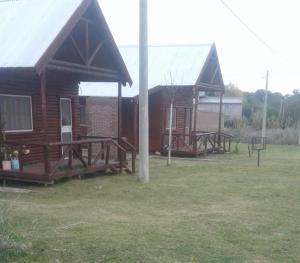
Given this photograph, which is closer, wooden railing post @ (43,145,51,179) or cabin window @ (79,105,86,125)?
wooden railing post @ (43,145,51,179)

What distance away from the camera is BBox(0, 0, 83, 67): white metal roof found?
10.1 meters

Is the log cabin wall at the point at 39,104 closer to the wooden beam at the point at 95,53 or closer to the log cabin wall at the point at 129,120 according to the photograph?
the wooden beam at the point at 95,53

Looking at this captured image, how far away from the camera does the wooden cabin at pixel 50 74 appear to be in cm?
1035

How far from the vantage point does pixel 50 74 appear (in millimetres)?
13414

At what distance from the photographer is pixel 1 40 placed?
1110 cm

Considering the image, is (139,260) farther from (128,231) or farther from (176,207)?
(176,207)

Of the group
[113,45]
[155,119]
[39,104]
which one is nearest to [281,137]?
[155,119]

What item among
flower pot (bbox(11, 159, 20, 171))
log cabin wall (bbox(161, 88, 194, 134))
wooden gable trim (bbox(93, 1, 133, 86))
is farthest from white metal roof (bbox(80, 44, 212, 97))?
flower pot (bbox(11, 159, 20, 171))

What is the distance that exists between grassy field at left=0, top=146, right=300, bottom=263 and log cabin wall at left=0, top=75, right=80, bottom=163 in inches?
93.6

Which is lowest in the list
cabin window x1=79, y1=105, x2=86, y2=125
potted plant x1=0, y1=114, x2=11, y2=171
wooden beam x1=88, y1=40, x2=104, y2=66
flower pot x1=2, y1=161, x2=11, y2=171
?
flower pot x1=2, y1=161, x2=11, y2=171

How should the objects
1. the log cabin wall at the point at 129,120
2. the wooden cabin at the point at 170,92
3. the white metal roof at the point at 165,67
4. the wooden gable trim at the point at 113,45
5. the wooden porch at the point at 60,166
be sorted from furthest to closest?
the log cabin wall at the point at 129,120 → the white metal roof at the point at 165,67 → the wooden cabin at the point at 170,92 → the wooden gable trim at the point at 113,45 → the wooden porch at the point at 60,166

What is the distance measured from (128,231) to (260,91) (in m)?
77.3

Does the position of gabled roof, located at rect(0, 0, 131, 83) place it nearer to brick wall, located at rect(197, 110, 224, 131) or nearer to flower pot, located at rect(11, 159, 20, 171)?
flower pot, located at rect(11, 159, 20, 171)

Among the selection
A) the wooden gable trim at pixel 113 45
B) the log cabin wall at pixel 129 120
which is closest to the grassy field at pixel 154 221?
the wooden gable trim at pixel 113 45
